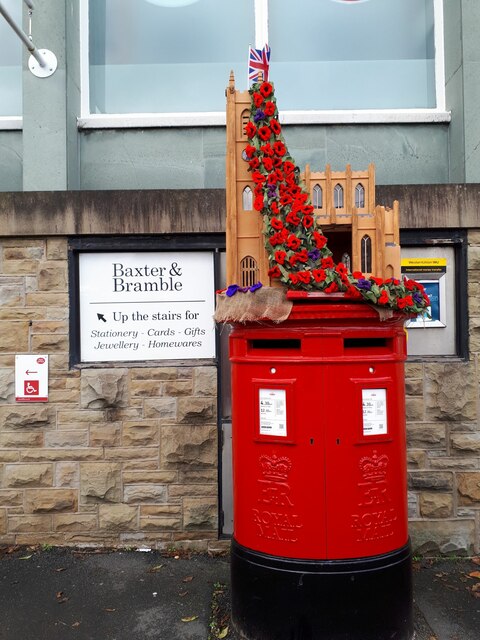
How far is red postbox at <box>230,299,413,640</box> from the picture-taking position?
2906 millimetres

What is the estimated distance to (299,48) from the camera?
5.51 metres

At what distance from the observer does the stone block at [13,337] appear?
15.1 ft

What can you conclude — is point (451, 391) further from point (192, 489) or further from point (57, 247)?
point (57, 247)

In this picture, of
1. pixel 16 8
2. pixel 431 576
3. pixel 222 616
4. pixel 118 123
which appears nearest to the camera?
pixel 222 616

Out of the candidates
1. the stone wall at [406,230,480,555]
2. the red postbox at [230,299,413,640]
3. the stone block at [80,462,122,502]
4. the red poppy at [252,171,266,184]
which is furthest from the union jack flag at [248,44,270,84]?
the stone block at [80,462,122,502]

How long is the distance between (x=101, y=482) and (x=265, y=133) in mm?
3114

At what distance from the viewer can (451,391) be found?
14.9 ft

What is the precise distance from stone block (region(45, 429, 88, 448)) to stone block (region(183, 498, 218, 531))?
1.00 metres

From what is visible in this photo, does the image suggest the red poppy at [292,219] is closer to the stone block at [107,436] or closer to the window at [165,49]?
the stone block at [107,436]

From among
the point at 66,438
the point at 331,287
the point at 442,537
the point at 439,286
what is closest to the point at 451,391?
the point at 439,286

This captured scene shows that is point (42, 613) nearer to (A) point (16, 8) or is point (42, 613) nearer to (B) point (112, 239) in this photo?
(B) point (112, 239)

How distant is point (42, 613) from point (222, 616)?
1182 mm

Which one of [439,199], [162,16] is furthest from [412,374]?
[162,16]

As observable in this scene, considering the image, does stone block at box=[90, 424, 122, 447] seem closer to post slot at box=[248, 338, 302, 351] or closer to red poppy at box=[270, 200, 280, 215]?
post slot at box=[248, 338, 302, 351]
